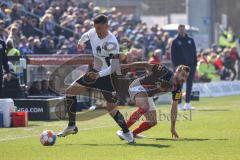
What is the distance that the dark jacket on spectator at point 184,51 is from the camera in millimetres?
23277

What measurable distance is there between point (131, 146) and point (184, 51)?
32.0ft

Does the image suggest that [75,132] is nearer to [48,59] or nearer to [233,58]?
[48,59]

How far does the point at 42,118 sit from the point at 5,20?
28.9 ft

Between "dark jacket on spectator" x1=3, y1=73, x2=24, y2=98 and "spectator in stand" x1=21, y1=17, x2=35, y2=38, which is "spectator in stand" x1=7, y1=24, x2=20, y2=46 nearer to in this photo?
"spectator in stand" x1=21, y1=17, x2=35, y2=38

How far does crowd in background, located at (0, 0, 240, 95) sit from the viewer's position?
2656 cm

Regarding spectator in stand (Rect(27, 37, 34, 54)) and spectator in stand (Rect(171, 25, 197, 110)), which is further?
spectator in stand (Rect(27, 37, 34, 54))

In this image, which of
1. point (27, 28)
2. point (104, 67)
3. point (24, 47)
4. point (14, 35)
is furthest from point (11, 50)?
point (104, 67)

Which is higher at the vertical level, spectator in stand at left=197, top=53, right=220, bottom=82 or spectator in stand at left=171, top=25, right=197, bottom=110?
spectator in stand at left=171, top=25, right=197, bottom=110

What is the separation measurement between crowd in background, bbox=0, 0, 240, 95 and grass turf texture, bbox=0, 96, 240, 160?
189 inches

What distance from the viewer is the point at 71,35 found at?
32156 mm

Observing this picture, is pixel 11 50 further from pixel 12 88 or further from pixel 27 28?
pixel 27 28

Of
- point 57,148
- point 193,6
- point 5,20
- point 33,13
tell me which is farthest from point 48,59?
point 193,6

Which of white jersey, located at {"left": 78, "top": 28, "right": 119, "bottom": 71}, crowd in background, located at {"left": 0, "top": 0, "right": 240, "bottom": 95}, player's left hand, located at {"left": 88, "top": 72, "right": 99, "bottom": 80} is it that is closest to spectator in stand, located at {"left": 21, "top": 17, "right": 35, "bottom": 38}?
crowd in background, located at {"left": 0, "top": 0, "right": 240, "bottom": 95}

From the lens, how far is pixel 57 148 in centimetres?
1362
